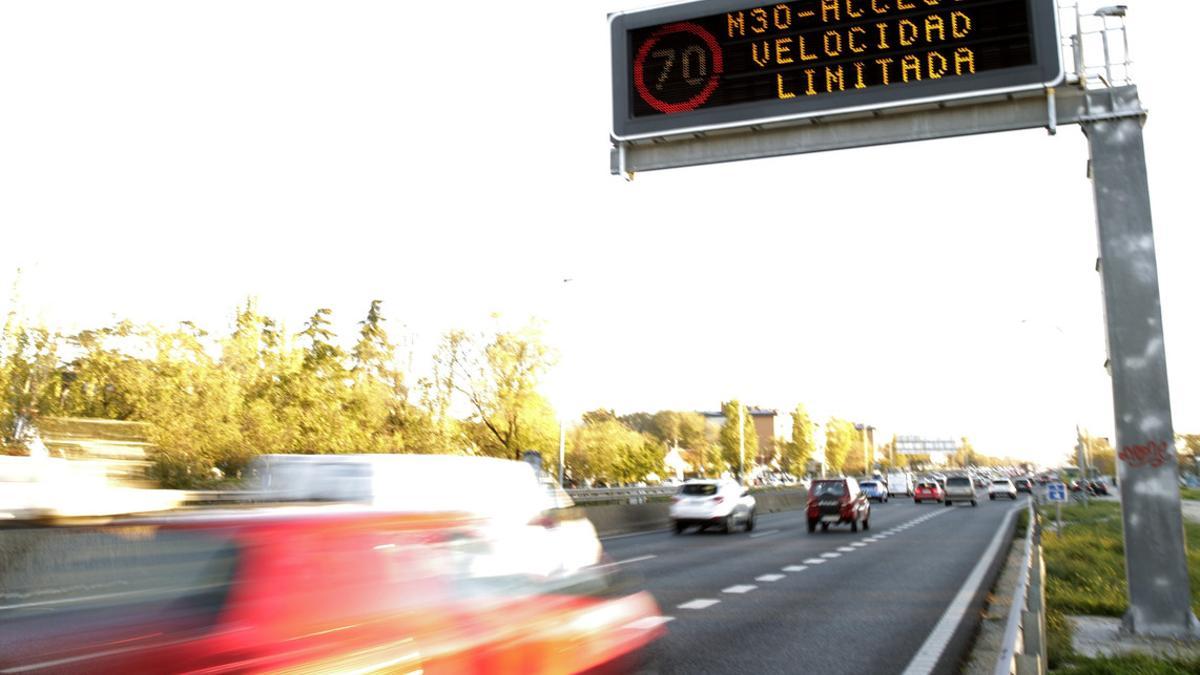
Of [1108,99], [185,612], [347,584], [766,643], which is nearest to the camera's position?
[185,612]

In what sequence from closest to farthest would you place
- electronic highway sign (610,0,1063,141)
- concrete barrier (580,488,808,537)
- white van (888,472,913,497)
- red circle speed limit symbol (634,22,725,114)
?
electronic highway sign (610,0,1063,141)
red circle speed limit symbol (634,22,725,114)
concrete barrier (580,488,808,537)
white van (888,472,913,497)

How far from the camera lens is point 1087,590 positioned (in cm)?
1398

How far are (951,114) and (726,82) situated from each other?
7.76 feet

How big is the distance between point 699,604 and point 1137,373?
18.5ft

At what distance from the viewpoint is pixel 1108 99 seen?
11.0m

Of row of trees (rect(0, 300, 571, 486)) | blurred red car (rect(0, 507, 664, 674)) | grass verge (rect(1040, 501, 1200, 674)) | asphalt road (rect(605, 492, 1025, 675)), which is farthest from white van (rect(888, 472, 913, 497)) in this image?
blurred red car (rect(0, 507, 664, 674))

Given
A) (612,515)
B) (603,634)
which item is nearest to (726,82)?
(603,634)

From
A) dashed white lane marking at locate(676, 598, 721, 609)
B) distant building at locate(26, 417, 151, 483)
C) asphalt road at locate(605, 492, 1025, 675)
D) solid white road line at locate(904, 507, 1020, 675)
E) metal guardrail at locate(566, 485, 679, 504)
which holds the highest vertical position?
distant building at locate(26, 417, 151, 483)

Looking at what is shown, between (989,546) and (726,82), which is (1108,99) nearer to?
(726,82)

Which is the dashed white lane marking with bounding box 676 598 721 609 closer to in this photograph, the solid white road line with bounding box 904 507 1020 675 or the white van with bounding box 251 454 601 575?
the solid white road line with bounding box 904 507 1020 675

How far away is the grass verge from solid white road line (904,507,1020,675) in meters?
0.95

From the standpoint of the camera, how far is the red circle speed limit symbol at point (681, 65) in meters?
11.6

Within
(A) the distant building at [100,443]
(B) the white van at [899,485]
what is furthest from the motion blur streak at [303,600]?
(B) the white van at [899,485]

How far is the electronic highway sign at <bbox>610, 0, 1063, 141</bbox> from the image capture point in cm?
1064
